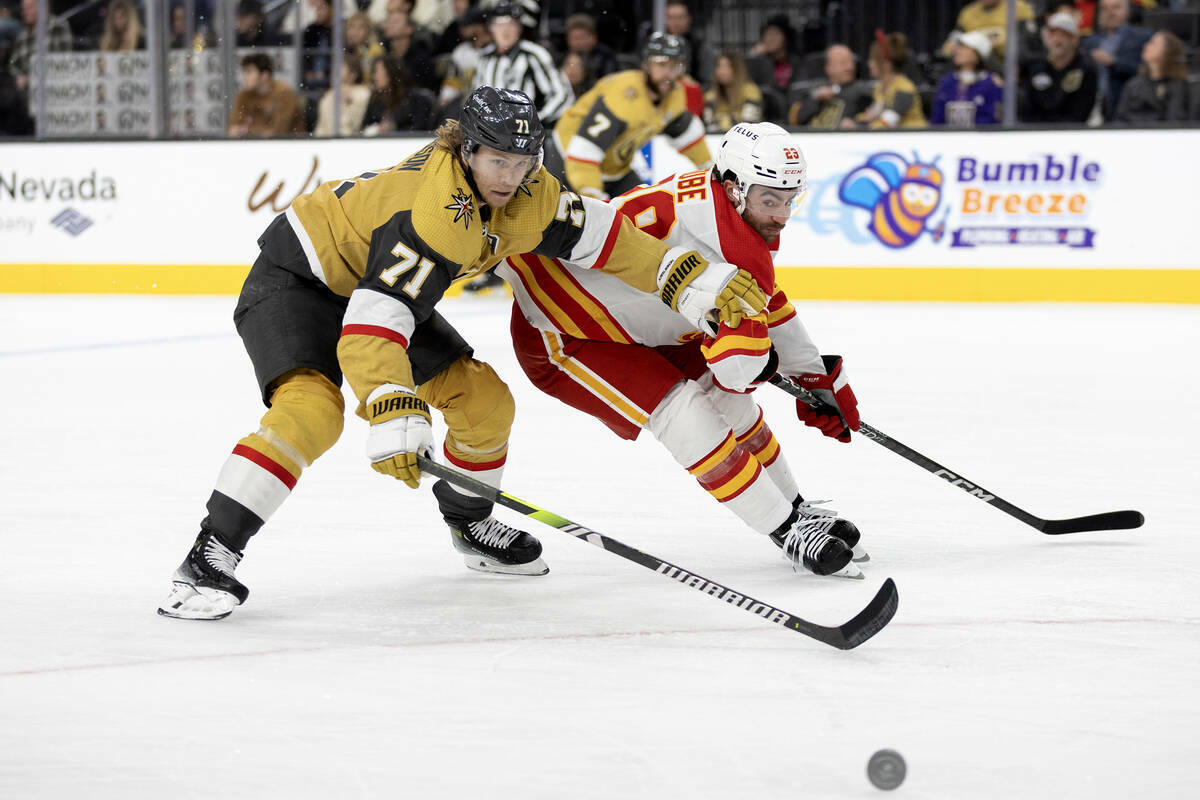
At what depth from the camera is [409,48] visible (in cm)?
892

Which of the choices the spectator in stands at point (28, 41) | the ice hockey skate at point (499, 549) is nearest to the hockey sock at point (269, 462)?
the ice hockey skate at point (499, 549)

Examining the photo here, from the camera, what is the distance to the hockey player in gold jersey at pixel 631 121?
759cm

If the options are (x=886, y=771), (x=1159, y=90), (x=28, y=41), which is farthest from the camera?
(x=28, y=41)

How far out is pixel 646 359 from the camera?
9.54ft

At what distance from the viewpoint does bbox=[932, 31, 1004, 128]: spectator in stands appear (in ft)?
26.3

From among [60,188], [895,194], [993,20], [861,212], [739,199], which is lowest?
[60,188]

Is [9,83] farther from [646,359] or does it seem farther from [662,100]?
[646,359]

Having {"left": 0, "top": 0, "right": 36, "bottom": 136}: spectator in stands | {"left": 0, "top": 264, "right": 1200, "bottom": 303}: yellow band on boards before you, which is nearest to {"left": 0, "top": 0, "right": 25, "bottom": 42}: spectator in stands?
{"left": 0, "top": 0, "right": 36, "bottom": 136}: spectator in stands

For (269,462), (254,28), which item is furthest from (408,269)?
(254,28)

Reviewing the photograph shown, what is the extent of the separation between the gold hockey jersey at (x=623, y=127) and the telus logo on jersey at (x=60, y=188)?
307 cm

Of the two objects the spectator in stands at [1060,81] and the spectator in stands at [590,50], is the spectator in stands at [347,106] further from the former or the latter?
the spectator in stands at [1060,81]

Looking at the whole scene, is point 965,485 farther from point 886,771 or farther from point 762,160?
point 886,771

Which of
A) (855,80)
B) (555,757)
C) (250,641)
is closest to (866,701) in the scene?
(555,757)

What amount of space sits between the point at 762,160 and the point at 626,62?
619 cm
